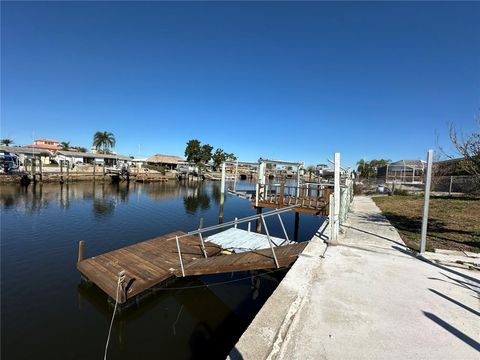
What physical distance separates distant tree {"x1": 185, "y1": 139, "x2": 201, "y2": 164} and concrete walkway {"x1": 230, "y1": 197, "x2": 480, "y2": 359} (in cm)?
7813

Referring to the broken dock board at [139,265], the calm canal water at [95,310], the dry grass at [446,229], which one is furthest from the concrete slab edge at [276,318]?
the broken dock board at [139,265]

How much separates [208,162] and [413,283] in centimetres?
8468

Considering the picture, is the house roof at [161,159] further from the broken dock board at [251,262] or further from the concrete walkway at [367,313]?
the concrete walkway at [367,313]

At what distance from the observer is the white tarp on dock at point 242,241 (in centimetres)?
1035

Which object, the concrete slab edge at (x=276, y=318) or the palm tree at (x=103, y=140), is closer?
the concrete slab edge at (x=276, y=318)

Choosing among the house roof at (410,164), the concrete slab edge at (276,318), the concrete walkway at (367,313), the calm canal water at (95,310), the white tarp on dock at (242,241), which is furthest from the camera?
the house roof at (410,164)

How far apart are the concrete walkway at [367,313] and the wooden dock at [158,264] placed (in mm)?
1337

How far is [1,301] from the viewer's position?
24.1ft

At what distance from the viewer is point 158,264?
27.7 feet

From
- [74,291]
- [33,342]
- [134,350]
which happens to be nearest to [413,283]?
[134,350]

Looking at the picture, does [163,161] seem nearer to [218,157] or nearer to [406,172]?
[218,157]

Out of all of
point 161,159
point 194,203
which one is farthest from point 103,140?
point 194,203

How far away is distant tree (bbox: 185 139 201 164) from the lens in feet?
267

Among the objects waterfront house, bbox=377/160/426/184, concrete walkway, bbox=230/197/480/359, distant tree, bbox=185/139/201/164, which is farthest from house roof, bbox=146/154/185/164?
concrete walkway, bbox=230/197/480/359
